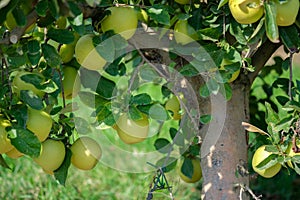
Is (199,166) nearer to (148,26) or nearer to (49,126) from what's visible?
(148,26)

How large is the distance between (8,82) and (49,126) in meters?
0.11

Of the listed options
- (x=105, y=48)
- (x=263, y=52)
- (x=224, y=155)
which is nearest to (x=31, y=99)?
(x=105, y=48)

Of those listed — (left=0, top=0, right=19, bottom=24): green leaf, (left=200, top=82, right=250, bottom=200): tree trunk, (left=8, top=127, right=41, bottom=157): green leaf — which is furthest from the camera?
(left=200, top=82, right=250, bottom=200): tree trunk

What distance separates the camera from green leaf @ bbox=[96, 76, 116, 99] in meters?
1.20

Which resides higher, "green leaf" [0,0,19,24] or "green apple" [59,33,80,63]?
"green leaf" [0,0,19,24]

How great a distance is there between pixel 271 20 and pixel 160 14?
24 centimetres

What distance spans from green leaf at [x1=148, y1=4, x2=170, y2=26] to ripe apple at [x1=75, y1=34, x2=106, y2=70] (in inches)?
4.8

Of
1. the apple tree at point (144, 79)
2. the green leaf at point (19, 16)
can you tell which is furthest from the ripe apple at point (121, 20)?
the green leaf at point (19, 16)

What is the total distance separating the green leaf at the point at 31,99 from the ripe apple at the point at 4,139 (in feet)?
0.16

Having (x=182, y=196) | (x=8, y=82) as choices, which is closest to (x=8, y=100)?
(x=8, y=82)

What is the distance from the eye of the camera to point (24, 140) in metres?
0.96

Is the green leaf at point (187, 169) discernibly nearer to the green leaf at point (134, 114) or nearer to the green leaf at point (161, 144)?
the green leaf at point (161, 144)

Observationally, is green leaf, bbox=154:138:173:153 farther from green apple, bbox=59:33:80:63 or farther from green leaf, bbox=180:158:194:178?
green apple, bbox=59:33:80:63

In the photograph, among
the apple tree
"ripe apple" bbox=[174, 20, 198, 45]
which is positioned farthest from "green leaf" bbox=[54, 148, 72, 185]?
"ripe apple" bbox=[174, 20, 198, 45]
